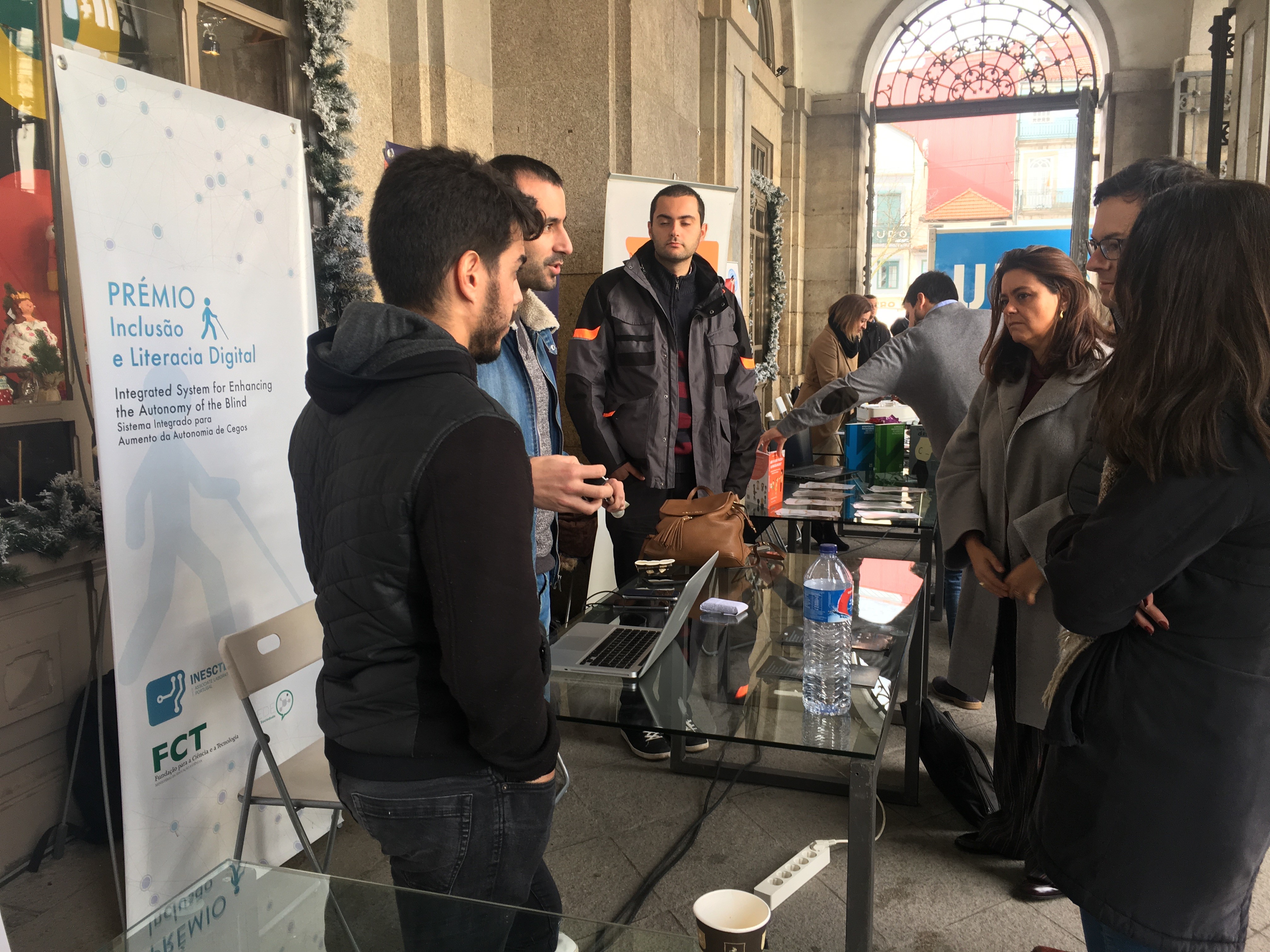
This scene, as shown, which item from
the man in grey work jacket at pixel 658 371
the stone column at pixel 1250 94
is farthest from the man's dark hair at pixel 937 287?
the stone column at pixel 1250 94

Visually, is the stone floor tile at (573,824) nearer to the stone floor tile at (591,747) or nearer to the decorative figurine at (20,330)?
the stone floor tile at (591,747)

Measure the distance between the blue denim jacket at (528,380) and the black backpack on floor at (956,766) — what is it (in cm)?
133

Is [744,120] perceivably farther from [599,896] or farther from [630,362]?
[599,896]

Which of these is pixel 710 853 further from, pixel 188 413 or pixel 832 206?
pixel 832 206

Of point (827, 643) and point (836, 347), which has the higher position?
point (836, 347)

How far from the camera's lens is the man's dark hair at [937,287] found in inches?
176

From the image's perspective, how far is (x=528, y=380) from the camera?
7.18 ft

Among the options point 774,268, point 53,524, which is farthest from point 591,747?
point 774,268

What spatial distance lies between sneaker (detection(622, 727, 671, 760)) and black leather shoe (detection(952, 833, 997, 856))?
100 cm

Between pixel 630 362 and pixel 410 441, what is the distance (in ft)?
7.31

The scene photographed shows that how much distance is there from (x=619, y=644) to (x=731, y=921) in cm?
61

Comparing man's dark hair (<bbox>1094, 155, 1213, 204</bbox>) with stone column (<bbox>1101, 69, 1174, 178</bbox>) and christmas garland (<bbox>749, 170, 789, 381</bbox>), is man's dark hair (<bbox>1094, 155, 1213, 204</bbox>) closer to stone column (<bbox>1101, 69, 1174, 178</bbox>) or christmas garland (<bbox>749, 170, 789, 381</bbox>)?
christmas garland (<bbox>749, 170, 789, 381</bbox>)

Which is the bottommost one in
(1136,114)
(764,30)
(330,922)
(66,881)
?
(66,881)

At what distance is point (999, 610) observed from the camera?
2.50 meters
